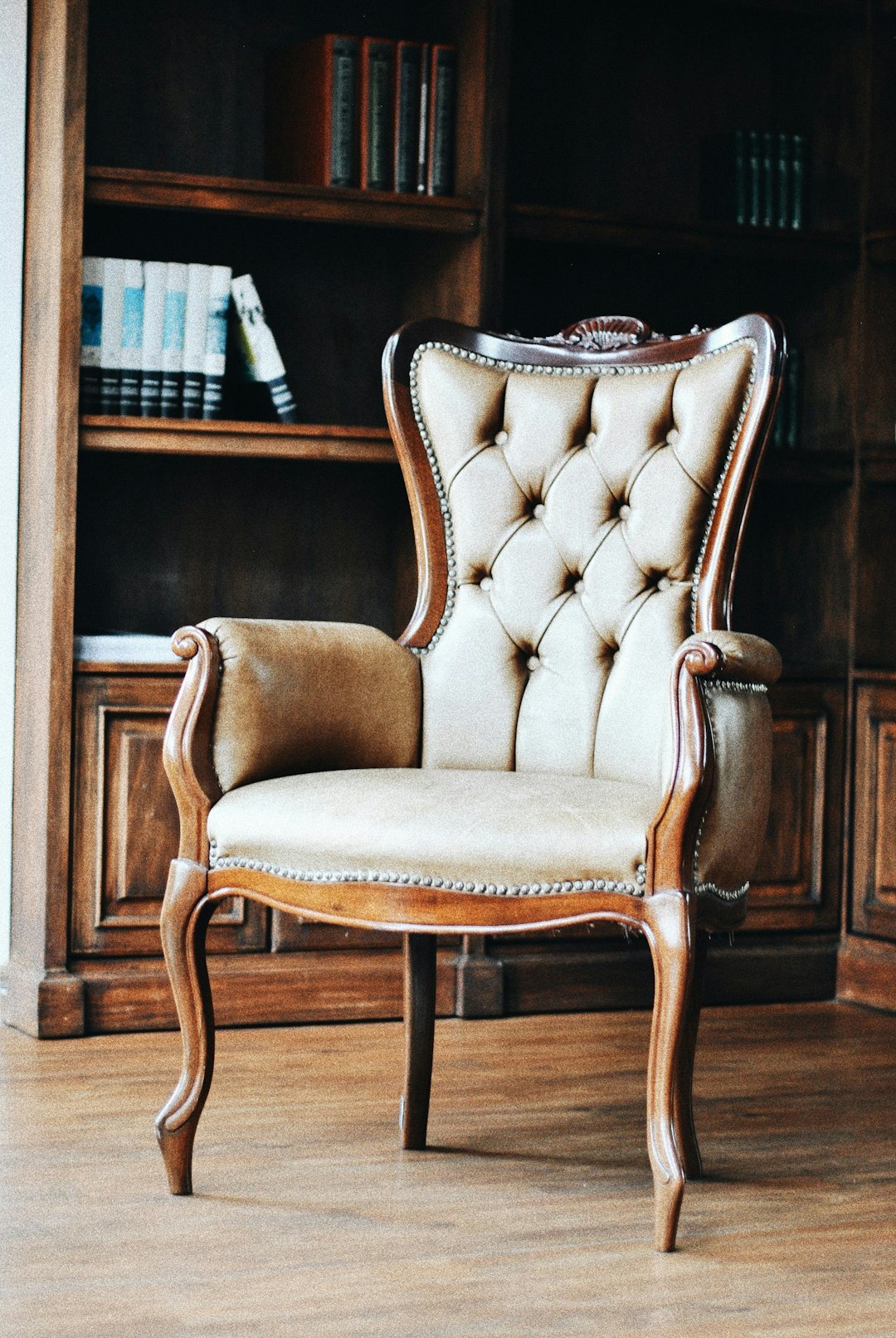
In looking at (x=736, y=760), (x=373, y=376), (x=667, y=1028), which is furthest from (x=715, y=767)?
(x=373, y=376)

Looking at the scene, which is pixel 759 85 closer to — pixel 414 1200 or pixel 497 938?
pixel 497 938

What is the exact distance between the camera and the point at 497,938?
3.07 metres

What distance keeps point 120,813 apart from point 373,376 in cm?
101

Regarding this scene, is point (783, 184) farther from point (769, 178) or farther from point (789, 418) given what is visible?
point (789, 418)

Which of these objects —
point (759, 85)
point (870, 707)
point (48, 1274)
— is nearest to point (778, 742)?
point (870, 707)

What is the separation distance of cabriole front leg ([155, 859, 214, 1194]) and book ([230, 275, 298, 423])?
1.21 meters

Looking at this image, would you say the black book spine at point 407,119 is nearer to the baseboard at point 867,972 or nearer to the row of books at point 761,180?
the row of books at point 761,180

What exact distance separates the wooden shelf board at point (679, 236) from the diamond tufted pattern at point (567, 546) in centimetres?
75

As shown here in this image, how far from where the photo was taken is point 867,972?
3.24 metres

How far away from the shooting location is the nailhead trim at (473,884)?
1.84 m

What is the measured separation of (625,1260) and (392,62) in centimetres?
205

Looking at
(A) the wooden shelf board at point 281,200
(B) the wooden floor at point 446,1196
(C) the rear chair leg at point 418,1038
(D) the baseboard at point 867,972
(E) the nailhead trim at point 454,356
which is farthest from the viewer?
(D) the baseboard at point 867,972

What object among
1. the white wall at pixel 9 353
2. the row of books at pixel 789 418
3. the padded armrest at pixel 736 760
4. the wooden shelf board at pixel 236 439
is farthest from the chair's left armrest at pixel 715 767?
the white wall at pixel 9 353

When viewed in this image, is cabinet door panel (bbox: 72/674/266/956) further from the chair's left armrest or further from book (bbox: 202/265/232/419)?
the chair's left armrest
